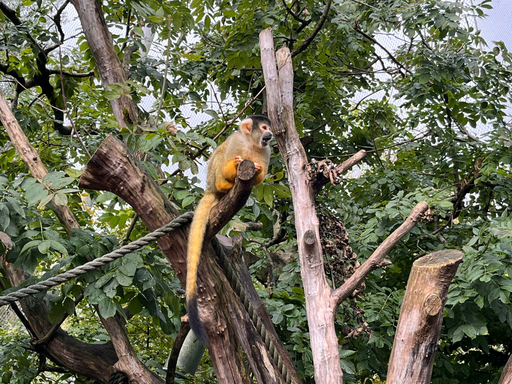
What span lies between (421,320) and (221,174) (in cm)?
134

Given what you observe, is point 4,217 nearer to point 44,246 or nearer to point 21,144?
point 44,246

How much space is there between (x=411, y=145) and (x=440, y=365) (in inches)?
73.4

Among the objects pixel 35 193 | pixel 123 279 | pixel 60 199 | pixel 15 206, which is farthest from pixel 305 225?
pixel 15 206

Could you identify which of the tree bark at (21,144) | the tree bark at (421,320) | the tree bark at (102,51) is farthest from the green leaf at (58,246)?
the tree bark at (421,320)

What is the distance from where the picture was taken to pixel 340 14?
412cm

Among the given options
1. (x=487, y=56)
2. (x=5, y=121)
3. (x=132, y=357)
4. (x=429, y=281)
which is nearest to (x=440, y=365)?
(x=429, y=281)

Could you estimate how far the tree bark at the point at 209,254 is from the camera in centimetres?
216

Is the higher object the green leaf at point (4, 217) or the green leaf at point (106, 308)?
the green leaf at point (4, 217)

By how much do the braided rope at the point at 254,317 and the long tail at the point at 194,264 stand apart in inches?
6.6

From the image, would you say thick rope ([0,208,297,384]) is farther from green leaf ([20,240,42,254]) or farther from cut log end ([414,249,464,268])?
cut log end ([414,249,464,268])

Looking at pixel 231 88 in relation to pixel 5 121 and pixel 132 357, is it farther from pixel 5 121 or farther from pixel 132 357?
pixel 132 357

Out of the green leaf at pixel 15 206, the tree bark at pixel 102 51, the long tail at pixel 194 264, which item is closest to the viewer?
the long tail at pixel 194 264

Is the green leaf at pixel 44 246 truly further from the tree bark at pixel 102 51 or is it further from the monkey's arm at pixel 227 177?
the tree bark at pixel 102 51

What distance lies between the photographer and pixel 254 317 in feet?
7.69
